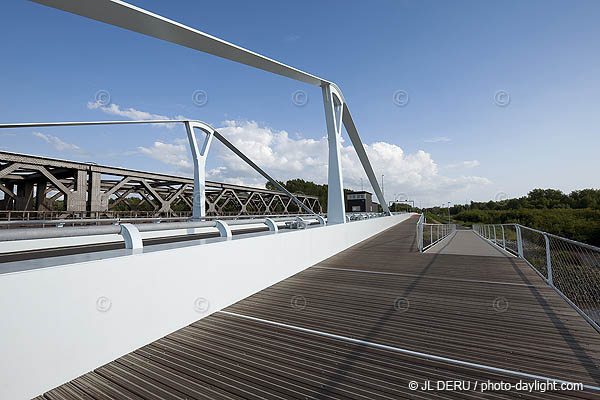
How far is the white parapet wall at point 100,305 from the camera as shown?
7.02 ft

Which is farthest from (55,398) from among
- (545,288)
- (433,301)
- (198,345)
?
(545,288)

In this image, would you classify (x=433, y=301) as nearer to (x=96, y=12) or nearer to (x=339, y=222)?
(x=339, y=222)

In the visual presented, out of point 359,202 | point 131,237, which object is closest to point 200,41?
point 131,237

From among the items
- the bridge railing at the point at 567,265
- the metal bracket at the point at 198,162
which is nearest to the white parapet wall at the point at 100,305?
the bridge railing at the point at 567,265

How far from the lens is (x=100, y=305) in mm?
2689

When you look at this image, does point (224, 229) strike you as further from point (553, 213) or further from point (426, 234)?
point (553, 213)

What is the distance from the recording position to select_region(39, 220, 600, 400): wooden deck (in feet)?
7.55

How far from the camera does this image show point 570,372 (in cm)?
251

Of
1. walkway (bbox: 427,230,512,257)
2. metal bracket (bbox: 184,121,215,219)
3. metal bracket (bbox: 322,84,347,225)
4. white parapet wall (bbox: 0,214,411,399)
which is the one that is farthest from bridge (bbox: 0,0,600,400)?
metal bracket (bbox: 184,121,215,219)

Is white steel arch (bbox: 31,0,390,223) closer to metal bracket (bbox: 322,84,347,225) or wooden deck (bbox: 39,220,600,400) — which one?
metal bracket (bbox: 322,84,347,225)

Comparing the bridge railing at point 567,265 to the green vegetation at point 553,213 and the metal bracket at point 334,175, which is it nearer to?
the metal bracket at point 334,175

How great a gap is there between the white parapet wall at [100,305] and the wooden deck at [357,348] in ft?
0.50

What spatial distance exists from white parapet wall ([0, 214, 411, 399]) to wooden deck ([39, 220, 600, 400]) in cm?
15

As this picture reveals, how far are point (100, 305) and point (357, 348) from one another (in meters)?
2.64
